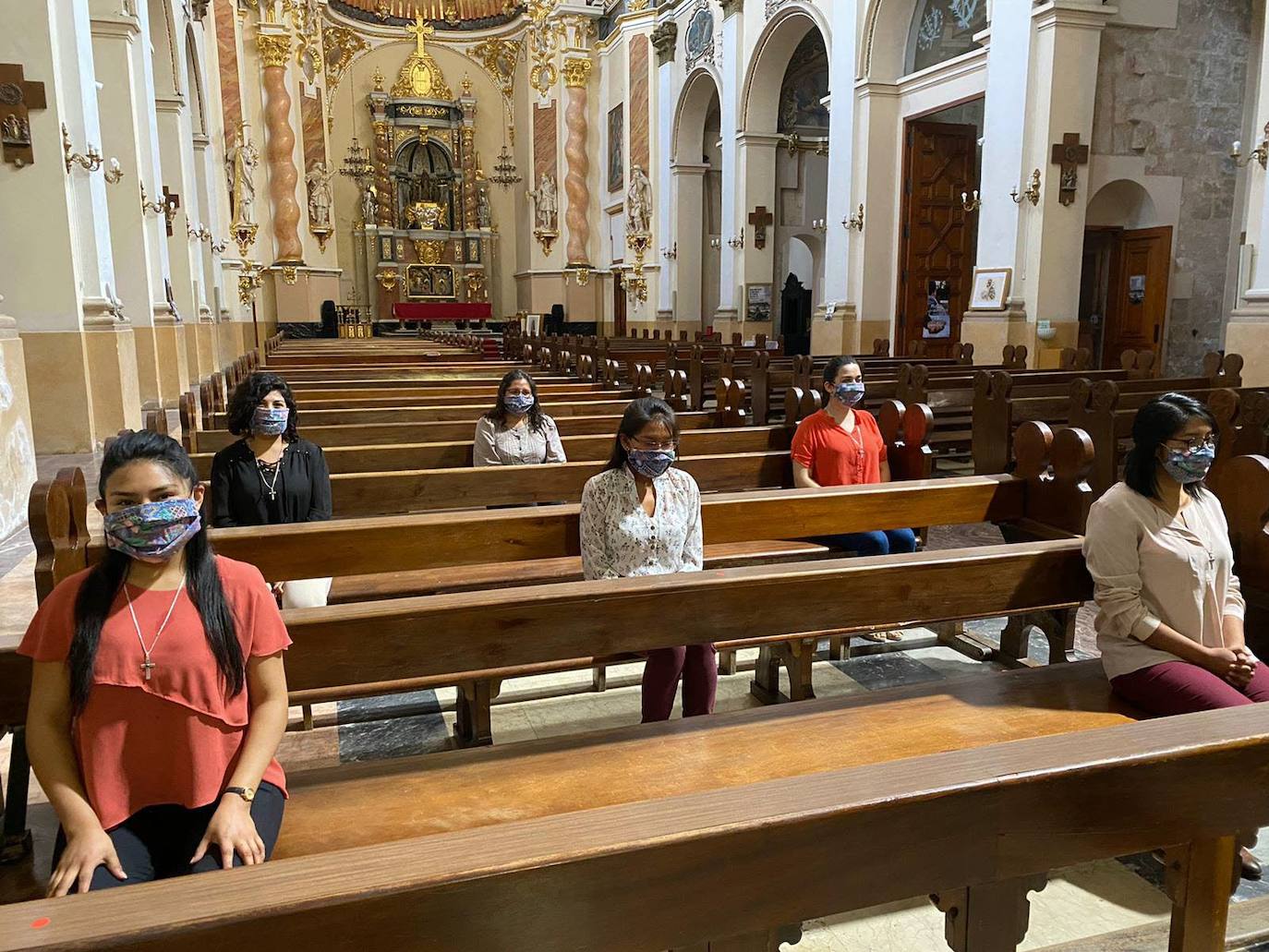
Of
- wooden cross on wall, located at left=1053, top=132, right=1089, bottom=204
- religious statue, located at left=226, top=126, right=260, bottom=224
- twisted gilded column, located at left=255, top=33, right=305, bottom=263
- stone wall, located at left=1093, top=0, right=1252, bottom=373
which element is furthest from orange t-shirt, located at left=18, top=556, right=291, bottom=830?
twisted gilded column, located at left=255, top=33, right=305, bottom=263

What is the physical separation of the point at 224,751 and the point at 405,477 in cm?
210

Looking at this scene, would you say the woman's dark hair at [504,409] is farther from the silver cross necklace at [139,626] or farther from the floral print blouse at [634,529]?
the silver cross necklace at [139,626]

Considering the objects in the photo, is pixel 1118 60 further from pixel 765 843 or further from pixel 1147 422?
pixel 765 843

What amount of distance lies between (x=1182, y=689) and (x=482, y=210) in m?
25.5

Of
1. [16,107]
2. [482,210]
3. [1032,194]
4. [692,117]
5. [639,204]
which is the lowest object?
[1032,194]

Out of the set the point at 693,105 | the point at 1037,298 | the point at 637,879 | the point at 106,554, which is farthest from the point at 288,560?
the point at 693,105

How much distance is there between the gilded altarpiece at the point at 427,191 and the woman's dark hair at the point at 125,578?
960 inches

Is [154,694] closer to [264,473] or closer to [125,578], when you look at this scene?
[125,578]

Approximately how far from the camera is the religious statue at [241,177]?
18891 mm

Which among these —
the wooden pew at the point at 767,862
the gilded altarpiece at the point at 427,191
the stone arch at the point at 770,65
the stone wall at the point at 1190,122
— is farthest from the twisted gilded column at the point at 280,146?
the wooden pew at the point at 767,862

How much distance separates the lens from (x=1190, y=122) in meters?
10.5

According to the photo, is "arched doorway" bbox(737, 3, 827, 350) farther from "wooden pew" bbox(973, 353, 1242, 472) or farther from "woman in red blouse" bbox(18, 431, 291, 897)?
"woman in red blouse" bbox(18, 431, 291, 897)

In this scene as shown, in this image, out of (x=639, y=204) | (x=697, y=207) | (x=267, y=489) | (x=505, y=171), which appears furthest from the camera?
(x=505, y=171)

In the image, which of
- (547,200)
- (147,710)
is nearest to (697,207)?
(547,200)
